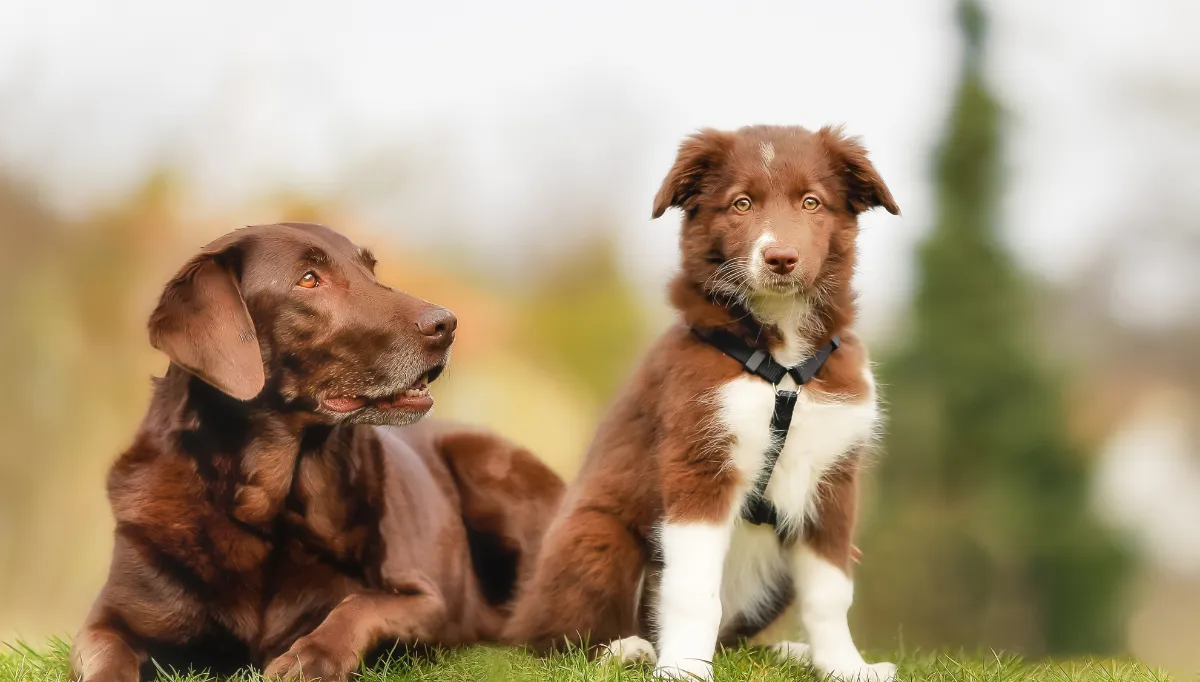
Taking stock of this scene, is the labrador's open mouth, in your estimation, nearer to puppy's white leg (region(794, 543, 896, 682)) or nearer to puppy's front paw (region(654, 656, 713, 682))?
puppy's front paw (region(654, 656, 713, 682))

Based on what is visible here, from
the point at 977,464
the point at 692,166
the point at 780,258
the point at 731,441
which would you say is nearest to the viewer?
the point at 780,258

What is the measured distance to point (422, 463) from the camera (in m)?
5.18

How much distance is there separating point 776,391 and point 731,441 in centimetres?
25

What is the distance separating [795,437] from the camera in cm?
414

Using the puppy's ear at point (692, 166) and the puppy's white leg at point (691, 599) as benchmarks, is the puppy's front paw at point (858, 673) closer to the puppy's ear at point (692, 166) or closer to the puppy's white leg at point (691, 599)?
the puppy's white leg at point (691, 599)

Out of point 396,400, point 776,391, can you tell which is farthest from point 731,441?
point 396,400

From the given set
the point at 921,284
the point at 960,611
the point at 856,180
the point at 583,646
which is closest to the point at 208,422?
the point at 583,646

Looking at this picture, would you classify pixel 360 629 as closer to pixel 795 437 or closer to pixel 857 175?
pixel 795 437

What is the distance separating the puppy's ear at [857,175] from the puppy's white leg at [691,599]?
132 centimetres

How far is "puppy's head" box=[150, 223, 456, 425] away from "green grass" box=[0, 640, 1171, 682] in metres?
0.92

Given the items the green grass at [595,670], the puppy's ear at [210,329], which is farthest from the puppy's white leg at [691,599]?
the puppy's ear at [210,329]

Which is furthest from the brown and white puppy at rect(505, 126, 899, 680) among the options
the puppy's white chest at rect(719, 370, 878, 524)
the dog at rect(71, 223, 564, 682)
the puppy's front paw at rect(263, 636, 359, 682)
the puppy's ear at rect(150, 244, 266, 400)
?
the puppy's ear at rect(150, 244, 266, 400)

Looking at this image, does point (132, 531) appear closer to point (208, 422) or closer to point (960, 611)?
point (208, 422)

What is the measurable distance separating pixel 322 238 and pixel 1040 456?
479 inches
